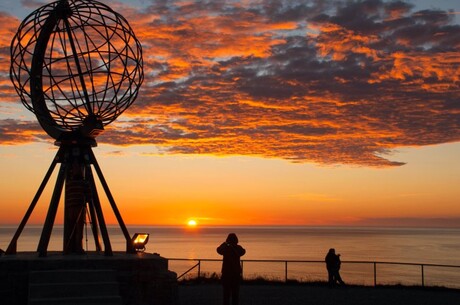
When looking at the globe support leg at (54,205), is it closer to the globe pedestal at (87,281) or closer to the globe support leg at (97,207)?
the globe support leg at (97,207)

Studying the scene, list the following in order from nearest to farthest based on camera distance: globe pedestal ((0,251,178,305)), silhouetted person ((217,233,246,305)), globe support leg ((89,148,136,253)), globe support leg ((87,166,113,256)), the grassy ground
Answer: silhouetted person ((217,233,246,305)) → globe pedestal ((0,251,178,305)) → the grassy ground → globe support leg ((87,166,113,256)) → globe support leg ((89,148,136,253))

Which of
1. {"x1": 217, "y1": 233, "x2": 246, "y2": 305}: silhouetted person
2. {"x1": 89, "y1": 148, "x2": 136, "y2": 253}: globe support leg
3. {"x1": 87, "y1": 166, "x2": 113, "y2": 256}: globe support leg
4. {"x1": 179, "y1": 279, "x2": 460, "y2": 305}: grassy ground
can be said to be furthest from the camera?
{"x1": 89, "y1": 148, "x2": 136, "y2": 253}: globe support leg

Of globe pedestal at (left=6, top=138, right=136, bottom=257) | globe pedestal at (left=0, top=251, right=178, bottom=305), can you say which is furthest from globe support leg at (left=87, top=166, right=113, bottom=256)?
globe pedestal at (left=0, top=251, right=178, bottom=305)

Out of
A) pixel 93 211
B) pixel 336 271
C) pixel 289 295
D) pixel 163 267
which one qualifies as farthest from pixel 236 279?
pixel 336 271

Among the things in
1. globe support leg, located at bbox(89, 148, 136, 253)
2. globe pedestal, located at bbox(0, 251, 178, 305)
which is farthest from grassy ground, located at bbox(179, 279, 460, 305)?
globe support leg, located at bbox(89, 148, 136, 253)

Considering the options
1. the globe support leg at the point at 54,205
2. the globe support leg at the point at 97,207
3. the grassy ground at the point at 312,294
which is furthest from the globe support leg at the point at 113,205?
the grassy ground at the point at 312,294

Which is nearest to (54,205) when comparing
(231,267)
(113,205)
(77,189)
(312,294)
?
(77,189)

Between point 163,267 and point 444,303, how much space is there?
8.06 meters

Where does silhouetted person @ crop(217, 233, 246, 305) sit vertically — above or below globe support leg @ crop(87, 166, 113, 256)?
below

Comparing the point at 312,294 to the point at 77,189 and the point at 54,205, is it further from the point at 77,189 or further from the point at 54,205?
the point at 54,205

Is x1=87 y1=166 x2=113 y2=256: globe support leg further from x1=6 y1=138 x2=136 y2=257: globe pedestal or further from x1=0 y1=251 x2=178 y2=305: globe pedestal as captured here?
x1=0 y1=251 x2=178 y2=305: globe pedestal

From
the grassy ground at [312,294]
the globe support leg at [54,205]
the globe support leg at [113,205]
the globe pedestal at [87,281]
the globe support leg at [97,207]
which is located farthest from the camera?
the globe support leg at [113,205]

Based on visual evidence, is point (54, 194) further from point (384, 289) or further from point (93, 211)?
point (384, 289)

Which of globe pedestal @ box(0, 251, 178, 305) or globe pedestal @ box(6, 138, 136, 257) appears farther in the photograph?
globe pedestal @ box(6, 138, 136, 257)
